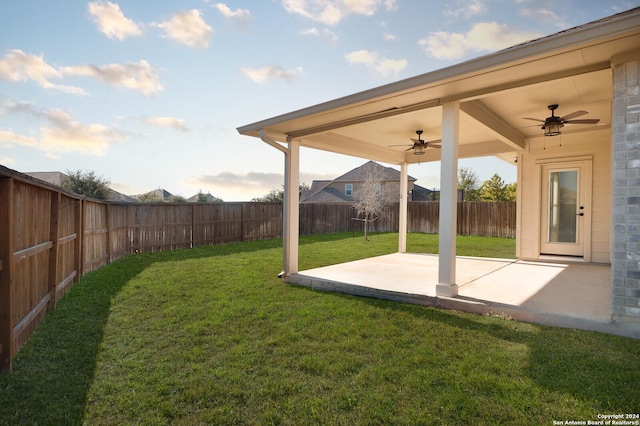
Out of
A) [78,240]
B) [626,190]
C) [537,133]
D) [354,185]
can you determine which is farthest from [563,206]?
[354,185]

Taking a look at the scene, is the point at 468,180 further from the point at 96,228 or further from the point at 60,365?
the point at 60,365

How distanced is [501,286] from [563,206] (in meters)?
4.12

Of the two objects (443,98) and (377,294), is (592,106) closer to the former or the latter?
(443,98)

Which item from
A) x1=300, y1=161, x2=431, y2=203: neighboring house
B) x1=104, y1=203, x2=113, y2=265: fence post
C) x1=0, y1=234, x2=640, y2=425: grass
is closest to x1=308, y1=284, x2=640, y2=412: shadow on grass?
x1=0, y1=234, x2=640, y2=425: grass

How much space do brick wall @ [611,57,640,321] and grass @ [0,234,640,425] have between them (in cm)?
41

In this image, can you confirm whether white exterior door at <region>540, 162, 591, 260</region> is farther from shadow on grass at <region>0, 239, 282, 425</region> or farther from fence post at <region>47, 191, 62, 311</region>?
fence post at <region>47, 191, 62, 311</region>

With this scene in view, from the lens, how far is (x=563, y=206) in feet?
24.8

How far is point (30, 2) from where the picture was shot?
234 inches

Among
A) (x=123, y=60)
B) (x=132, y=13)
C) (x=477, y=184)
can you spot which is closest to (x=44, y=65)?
(x=123, y=60)

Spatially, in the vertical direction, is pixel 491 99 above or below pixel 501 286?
above

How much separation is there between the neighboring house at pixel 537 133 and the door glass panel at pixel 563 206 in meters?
0.02

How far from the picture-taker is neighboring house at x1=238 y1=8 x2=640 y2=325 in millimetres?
2994

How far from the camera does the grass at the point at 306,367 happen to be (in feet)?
6.56

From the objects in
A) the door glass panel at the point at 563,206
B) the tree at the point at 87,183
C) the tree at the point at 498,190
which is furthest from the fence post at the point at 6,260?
the tree at the point at 498,190
